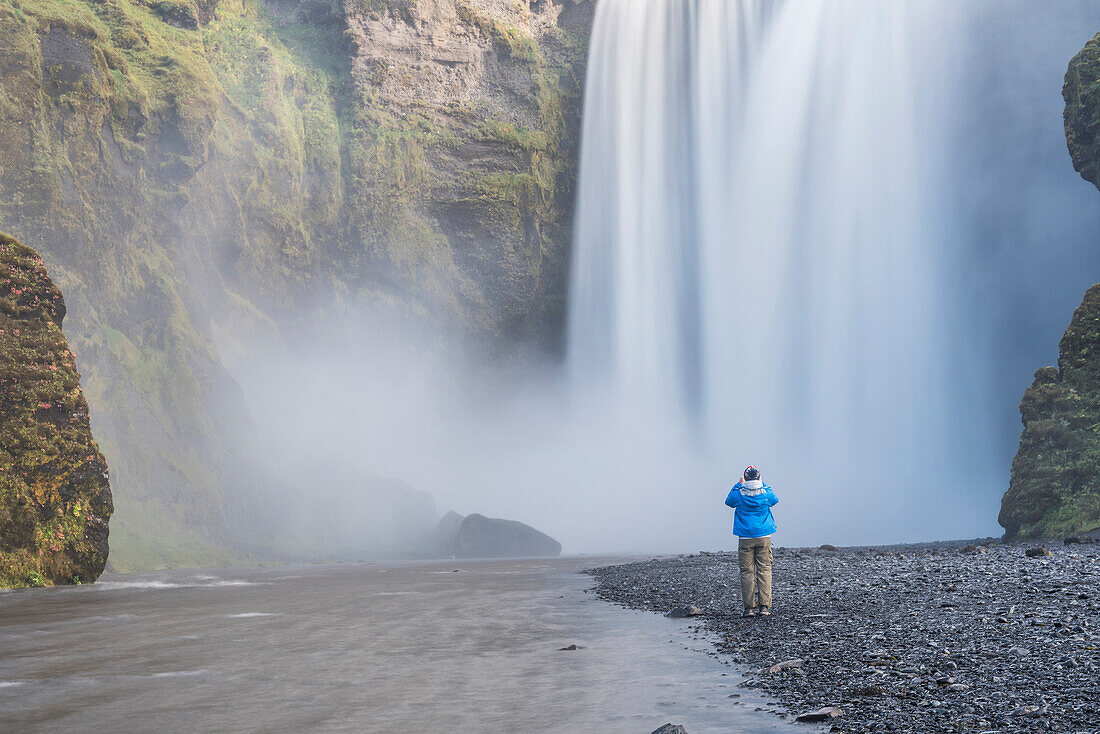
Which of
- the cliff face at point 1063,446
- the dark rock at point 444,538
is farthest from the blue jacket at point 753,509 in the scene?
the dark rock at point 444,538

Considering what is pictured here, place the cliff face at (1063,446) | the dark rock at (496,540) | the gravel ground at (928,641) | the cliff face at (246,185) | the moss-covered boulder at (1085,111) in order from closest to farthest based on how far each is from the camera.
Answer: the gravel ground at (928,641)
the cliff face at (1063,446)
the moss-covered boulder at (1085,111)
the cliff face at (246,185)
the dark rock at (496,540)

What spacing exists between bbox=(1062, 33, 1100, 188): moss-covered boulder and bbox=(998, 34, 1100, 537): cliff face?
326 inches

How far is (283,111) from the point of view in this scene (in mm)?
53969

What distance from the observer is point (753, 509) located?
1187 cm

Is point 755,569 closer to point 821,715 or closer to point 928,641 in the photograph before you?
point 928,641

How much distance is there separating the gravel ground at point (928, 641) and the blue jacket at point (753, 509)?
→ 3.98ft

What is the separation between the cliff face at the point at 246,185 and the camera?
127 feet

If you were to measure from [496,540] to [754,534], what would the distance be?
32.4 metres

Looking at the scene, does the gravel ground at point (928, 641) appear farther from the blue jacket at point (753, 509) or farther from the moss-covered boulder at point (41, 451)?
the moss-covered boulder at point (41, 451)

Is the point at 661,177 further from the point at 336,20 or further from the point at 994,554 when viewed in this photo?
the point at 994,554

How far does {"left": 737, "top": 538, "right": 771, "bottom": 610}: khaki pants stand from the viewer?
1181cm

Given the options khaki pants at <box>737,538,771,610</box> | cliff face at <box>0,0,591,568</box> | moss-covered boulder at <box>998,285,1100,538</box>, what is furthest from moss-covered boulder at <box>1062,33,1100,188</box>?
cliff face at <box>0,0,591,568</box>

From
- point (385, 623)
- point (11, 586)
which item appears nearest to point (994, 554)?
point (385, 623)

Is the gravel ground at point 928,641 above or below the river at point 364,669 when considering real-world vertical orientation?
above
